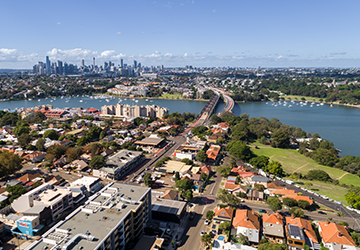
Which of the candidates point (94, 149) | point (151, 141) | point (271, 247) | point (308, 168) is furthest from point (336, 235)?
point (94, 149)

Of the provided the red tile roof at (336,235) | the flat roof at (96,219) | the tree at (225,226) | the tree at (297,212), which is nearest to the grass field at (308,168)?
the tree at (297,212)

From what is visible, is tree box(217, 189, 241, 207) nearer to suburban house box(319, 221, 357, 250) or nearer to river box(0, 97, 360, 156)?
suburban house box(319, 221, 357, 250)

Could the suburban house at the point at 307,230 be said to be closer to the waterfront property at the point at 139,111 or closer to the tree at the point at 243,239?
the tree at the point at 243,239

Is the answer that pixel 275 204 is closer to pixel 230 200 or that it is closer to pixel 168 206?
pixel 230 200

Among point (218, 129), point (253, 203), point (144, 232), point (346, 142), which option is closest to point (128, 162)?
point (144, 232)

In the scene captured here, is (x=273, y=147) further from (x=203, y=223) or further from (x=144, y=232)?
(x=144, y=232)

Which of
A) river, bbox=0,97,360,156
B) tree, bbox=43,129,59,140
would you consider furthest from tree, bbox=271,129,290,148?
tree, bbox=43,129,59,140

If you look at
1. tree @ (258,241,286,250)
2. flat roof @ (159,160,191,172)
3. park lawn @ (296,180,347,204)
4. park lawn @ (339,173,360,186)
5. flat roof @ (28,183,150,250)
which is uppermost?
flat roof @ (28,183,150,250)
